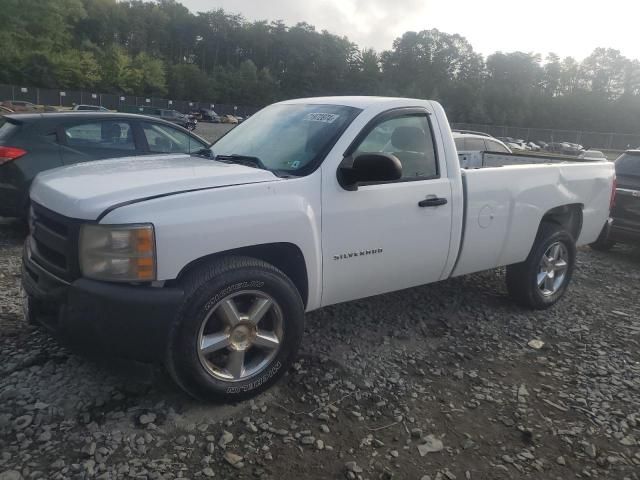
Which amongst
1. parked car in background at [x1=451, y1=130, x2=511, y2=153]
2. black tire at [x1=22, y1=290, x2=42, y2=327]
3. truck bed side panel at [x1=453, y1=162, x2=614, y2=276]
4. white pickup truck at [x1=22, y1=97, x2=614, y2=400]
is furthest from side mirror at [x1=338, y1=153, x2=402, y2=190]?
parked car in background at [x1=451, y1=130, x2=511, y2=153]

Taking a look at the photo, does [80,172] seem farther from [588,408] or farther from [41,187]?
[588,408]

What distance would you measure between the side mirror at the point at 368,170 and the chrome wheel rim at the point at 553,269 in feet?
7.99

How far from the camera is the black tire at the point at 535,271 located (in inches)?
192

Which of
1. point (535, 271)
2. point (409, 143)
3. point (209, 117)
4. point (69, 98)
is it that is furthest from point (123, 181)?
point (69, 98)

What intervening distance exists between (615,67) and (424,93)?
126 feet

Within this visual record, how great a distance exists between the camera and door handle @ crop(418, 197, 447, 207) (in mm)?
3790

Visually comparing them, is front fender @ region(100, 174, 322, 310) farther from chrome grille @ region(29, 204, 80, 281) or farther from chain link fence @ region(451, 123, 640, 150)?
chain link fence @ region(451, 123, 640, 150)

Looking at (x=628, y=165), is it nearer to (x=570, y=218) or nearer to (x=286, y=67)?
(x=570, y=218)

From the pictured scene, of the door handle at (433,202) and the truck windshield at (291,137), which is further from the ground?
the truck windshield at (291,137)

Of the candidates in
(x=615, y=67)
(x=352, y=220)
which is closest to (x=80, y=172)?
(x=352, y=220)

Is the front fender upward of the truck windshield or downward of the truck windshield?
downward

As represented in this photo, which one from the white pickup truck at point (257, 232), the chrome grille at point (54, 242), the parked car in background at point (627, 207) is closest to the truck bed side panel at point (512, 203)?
the white pickup truck at point (257, 232)

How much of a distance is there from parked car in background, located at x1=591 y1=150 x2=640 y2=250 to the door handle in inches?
179

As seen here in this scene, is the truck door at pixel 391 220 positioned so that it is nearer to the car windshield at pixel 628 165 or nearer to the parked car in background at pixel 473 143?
the car windshield at pixel 628 165
